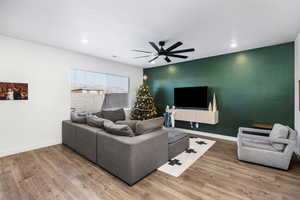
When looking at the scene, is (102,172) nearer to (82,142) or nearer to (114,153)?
(114,153)

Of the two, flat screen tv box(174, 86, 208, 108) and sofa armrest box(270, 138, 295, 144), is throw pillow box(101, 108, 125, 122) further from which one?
sofa armrest box(270, 138, 295, 144)

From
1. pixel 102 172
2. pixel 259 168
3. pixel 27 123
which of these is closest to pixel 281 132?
pixel 259 168

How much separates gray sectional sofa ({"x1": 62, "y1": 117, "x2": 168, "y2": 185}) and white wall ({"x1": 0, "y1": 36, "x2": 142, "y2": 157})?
1417 millimetres

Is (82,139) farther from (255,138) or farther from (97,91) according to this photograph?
(255,138)

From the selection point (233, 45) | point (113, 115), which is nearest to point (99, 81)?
point (113, 115)

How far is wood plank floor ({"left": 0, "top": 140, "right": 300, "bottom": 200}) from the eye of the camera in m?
1.93

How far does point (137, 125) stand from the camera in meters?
2.47

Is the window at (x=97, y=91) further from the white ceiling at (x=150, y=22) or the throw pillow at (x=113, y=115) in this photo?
the white ceiling at (x=150, y=22)

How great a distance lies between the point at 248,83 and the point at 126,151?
423cm

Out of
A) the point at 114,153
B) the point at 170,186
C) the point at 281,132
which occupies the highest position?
the point at 281,132

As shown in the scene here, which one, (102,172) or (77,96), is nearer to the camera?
(102,172)

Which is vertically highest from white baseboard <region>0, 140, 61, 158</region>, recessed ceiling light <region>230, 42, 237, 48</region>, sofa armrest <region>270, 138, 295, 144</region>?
recessed ceiling light <region>230, 42, 237, 48</region>

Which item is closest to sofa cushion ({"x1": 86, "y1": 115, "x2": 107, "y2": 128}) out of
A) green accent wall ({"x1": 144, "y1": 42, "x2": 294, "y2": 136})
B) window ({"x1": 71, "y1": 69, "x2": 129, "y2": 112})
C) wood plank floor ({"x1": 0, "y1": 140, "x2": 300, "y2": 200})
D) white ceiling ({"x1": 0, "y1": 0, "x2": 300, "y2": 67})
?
wood plank floor ({"x1": 0, "y1": 140, "x2": 300, "y2": 200})

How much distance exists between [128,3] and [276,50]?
167 inches
